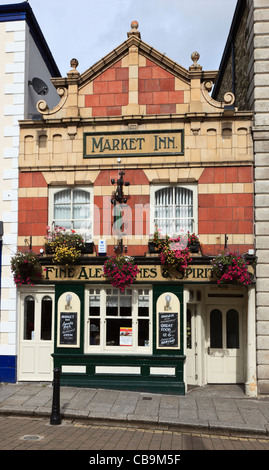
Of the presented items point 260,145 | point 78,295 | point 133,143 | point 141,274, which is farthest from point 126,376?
point 260,145

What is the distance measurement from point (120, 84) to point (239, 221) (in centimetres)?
502

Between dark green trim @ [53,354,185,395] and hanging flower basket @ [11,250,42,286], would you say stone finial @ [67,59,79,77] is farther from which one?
dark green trim @ [53,354,185,395]

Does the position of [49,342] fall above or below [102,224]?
below

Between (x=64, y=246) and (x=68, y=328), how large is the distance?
2.18m

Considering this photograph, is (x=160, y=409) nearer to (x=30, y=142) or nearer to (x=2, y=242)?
(x=2, y=242)

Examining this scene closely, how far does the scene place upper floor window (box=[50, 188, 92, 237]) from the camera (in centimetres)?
1195

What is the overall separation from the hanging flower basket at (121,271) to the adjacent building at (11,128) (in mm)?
2524

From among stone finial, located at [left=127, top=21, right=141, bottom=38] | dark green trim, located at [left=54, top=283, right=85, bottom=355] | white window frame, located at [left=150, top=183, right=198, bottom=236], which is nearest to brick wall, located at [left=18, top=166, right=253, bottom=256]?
white window frame, located at [left=150, top=183, right=198, bottom=236]

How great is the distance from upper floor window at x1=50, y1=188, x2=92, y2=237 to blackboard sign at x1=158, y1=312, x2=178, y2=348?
320cm

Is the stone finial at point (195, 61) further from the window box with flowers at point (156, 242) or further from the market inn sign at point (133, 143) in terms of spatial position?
the window box with flowers at point (156, 242)

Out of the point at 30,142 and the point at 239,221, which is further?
Result: the point at 30,142
